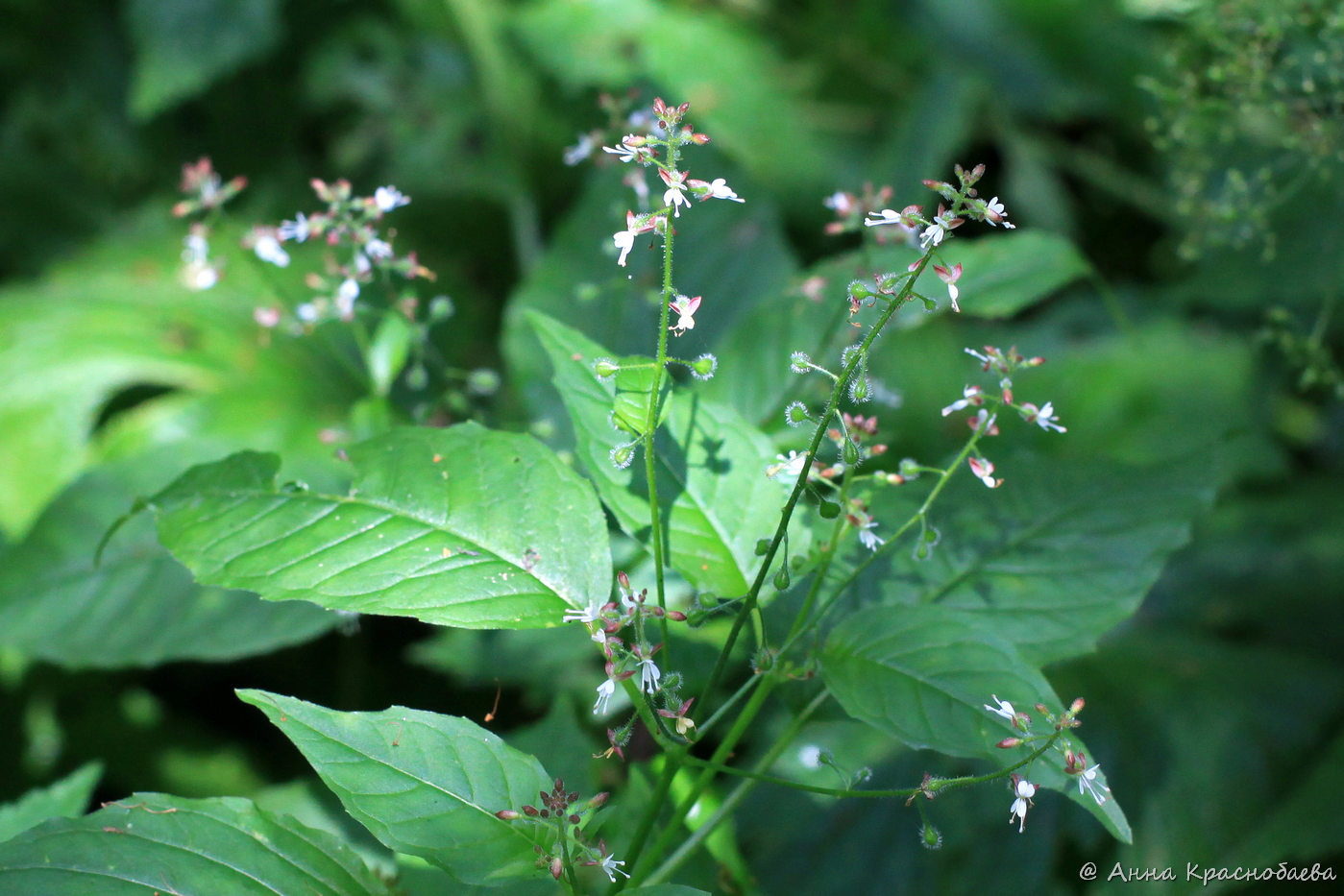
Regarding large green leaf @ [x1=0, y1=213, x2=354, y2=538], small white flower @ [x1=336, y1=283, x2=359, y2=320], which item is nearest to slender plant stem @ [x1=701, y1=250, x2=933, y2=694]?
small white flower @ [x1=336, y1=283, x2=359, y2=320]

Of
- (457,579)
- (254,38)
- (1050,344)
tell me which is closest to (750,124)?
(1050,344)

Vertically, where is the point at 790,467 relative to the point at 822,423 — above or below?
below

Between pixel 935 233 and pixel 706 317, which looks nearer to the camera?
pixel 935 233

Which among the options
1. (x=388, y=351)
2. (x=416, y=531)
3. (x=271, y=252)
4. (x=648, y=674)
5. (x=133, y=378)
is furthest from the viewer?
(x=133, y=378)

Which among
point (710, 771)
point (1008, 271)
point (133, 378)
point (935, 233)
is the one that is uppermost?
point (935, 233)

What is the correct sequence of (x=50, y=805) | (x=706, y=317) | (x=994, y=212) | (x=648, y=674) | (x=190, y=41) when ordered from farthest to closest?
(x=190, y=41)
(x=706, y=317)
(x=50, y=805)
(x=648, y=674)
(x=994, y=212)

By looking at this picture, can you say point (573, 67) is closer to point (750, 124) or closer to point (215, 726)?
point (750, 124)

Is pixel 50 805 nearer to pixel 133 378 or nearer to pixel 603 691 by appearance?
pixel 603 691

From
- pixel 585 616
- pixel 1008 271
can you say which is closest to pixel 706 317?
pixel 1008 271
